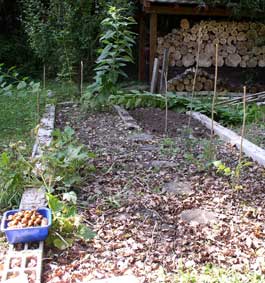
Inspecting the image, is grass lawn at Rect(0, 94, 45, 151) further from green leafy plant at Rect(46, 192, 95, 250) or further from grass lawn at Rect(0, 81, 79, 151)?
green leafy plant at Rect(46, 192, 95, 250)

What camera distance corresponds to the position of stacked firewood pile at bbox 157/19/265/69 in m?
8.76

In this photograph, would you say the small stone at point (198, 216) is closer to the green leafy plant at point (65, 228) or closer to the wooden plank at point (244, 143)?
the green leafy plant at point (65, 228)

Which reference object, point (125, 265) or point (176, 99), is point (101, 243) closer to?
point (125, 265)

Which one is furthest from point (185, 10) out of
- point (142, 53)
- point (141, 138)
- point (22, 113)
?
point (141, 138)

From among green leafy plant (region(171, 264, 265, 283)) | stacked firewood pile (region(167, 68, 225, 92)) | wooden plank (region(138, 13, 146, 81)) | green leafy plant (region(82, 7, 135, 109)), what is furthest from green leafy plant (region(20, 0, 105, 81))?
green leafy plant (region(171, 264, 265, 283))

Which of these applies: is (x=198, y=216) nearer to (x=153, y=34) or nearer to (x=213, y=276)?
(x=213, y=276)

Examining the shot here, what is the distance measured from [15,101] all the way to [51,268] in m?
5.50

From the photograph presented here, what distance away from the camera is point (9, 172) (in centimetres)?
300

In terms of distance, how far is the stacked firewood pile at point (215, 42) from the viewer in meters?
8.76

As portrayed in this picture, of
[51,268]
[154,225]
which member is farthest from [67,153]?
[51,268]

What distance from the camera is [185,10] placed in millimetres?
8383

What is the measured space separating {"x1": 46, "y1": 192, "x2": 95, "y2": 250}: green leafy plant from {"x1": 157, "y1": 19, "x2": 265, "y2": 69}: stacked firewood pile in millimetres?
6858

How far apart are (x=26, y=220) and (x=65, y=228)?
0.72 feet

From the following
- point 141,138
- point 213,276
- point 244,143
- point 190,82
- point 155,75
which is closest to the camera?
point 213,276
